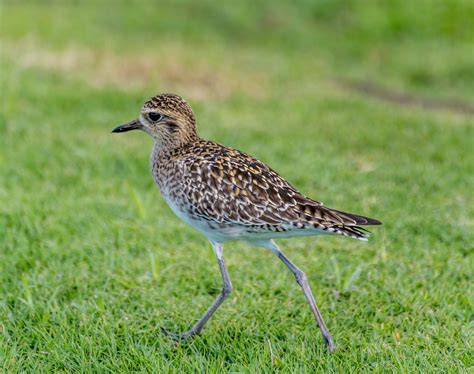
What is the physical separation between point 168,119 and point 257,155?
12.4 feet

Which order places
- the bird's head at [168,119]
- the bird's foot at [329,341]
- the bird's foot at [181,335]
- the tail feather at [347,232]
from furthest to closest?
the bird's head at [168,119] → the bird's foot at [181,335] → the bird's foot at [329,341] → the tail feather at [347,232]

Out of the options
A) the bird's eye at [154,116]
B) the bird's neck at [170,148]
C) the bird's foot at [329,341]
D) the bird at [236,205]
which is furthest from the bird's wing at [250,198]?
the bird's foot at [329,341]

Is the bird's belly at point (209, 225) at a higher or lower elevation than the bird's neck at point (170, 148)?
lower

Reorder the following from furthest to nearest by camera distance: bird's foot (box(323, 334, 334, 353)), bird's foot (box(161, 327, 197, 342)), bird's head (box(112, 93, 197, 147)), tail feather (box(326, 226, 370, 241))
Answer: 1. bird's head (box(112, 93, 197, 147))
2. bird's foot (box(161, 327, 197, 342))
3. bird's foot (box(323, 334, 334, 353))
4. tail feather (box(326, 226, 370, 241))

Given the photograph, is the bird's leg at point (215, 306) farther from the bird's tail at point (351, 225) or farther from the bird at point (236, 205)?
the bird's tail at point (351, 225)

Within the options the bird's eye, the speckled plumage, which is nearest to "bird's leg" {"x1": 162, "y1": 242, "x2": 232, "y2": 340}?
the speckled plumage

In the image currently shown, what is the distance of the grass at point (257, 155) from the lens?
5.00 meters

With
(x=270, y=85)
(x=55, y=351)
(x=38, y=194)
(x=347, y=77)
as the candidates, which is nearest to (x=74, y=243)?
(x=38, y=194)

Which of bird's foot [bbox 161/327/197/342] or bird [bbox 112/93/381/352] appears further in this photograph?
bird's foot [bbox 161/327/197/342]

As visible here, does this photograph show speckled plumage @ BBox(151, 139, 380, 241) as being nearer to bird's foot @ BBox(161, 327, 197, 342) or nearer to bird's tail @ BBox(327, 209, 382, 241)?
bird's tail @ BBox(327, 209, 382, 241)

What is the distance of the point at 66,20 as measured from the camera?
14.4 m

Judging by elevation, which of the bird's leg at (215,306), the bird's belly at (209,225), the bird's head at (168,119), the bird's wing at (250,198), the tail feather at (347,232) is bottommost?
A: the bird's leg at (215,306)

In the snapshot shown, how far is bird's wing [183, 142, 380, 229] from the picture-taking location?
15.6ft

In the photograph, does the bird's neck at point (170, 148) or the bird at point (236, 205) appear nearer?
the bird at point (236, 205)
